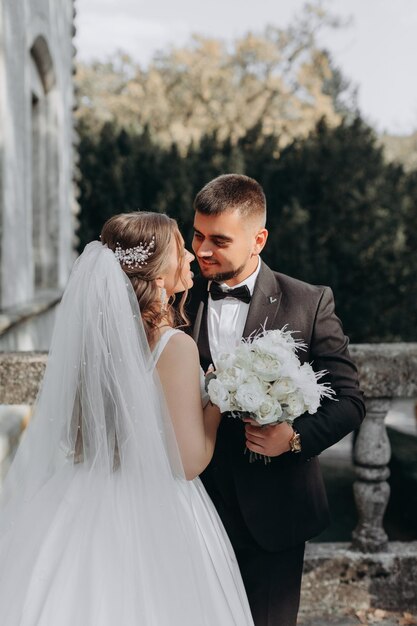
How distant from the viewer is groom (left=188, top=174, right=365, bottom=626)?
251 centimetres

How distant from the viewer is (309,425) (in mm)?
2447

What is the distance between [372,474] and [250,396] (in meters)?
1.77

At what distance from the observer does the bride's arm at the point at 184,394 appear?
2270 millimetres

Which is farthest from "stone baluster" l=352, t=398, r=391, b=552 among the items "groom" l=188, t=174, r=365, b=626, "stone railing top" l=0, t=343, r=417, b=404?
"groom" l=188, t=174, r=365, b=626

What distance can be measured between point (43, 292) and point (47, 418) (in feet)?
26.7

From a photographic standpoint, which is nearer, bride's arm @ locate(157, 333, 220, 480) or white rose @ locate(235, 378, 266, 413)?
white rose @ locate(235, 378, 266, 413)

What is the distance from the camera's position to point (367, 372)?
11.8 ft

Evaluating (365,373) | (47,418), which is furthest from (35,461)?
(365,373)

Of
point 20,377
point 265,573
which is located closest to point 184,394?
point 265,573

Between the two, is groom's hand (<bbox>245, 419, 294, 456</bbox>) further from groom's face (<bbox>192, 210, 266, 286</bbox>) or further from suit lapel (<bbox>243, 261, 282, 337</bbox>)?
groom's face (<bbox>192, 210, 266, 286</bbox>)

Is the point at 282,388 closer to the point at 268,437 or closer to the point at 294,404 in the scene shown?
the point at 294,404

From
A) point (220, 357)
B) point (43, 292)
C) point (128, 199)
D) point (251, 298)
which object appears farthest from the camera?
point (128, 199)

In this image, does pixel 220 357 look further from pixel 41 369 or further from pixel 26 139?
pixel 26 139

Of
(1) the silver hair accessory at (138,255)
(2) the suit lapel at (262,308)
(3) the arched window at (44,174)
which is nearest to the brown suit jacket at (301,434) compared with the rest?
(2) the suit lapel at (262,308)
